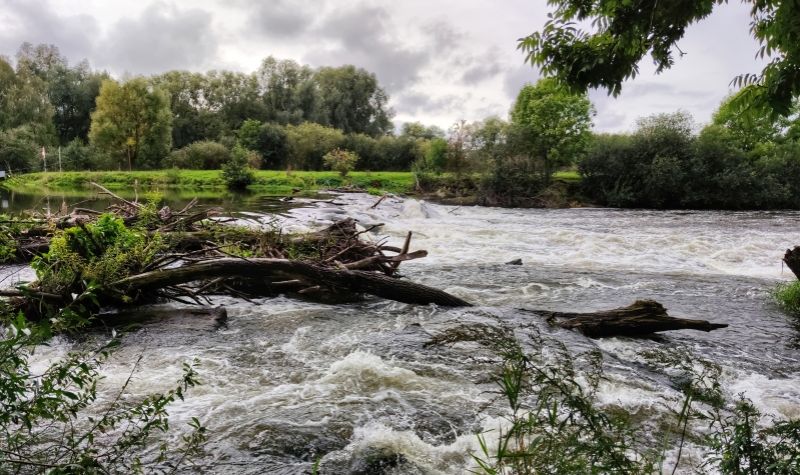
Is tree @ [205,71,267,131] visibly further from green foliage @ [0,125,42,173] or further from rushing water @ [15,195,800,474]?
rushing water @ [15,195,800,474]

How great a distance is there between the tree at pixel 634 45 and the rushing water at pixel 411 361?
3.10m

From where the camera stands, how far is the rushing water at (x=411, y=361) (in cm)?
384

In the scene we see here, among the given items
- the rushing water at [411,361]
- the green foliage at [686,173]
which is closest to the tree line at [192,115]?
the green foliage at [686,173]

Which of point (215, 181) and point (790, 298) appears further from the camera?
point (215, 181)

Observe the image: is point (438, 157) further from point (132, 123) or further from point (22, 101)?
point (22, 101)

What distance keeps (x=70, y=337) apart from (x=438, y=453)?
15.8 feet

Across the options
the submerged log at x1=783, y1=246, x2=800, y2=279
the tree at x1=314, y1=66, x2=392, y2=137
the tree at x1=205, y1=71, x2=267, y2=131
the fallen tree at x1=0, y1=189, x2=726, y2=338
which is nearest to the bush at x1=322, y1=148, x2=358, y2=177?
the tree at x1=205, y1=71, x2=267, y2=131

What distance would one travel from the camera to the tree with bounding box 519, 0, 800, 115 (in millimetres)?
4703

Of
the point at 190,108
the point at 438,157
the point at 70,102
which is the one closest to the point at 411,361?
the point at 438,157

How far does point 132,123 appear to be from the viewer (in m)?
49.9

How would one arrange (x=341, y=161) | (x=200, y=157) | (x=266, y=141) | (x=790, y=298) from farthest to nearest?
1. (x=266, y=141)
2. (x=200, y=157)
3. (x=341, y=161)
4. (x=790, y=298)

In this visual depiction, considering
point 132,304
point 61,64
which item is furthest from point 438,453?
point 61,64

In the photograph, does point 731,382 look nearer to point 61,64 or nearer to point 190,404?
point 190,404

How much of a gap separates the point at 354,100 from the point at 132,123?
35.4 metres
